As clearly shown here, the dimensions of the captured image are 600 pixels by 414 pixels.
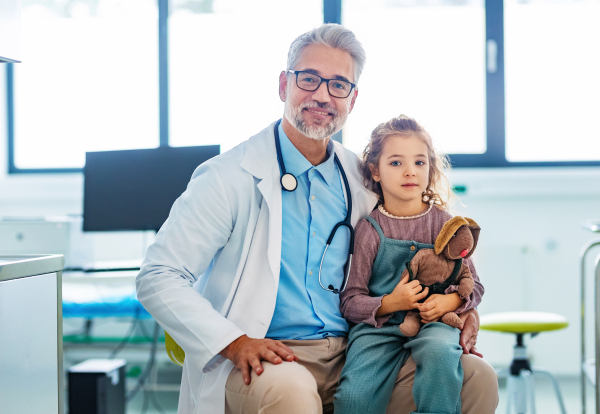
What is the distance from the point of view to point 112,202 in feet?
7.54

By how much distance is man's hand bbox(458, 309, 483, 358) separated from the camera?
1.30 m

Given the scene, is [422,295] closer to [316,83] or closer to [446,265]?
[446,265]

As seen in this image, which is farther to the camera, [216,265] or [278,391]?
[216,265]

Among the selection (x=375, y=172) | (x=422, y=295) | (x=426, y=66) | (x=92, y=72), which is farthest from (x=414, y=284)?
(x=92, y=72)

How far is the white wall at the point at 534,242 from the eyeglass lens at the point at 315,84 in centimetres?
177

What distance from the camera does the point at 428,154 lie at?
1520 millimetres

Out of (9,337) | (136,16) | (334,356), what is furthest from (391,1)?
(9,337)

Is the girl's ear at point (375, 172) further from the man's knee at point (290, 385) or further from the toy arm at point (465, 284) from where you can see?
the man's knee at point (290, 385)

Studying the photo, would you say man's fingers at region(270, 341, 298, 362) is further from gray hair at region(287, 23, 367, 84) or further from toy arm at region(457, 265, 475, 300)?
gray hair at region(287, 23, 367, 84)

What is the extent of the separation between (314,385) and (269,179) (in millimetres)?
532

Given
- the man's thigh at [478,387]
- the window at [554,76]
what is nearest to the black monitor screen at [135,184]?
the man's thigh at [478,387]

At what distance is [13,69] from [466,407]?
11.7 feet

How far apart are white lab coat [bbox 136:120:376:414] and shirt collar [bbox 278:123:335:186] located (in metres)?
0.05

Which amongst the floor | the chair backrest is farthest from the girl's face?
the floor
